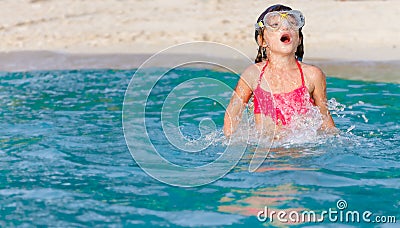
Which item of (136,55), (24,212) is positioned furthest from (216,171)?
(136,55)

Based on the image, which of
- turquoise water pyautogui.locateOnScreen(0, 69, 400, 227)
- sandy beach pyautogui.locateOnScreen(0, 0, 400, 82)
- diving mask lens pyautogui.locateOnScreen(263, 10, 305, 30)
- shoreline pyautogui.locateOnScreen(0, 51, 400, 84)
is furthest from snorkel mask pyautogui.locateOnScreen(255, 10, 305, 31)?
sandy beach pyautogui.locateOnScreen(0, 0, 400, 82)

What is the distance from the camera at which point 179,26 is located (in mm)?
10758

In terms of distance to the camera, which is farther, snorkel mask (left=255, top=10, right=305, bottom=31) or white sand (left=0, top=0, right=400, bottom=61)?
white sand (left=0, top=0, right=400, bottom=61)

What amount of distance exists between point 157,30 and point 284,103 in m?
6.01

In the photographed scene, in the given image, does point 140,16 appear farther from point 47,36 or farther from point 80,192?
point 80,192

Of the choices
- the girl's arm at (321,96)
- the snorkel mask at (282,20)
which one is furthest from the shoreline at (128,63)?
the snorkel mask at (282,20)

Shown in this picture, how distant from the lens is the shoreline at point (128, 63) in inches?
307

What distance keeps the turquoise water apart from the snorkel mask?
0.74 meters

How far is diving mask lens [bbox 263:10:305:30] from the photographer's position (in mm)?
4680

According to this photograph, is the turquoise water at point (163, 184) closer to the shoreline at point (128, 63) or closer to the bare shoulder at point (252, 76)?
the bare shoulder at point (252, 76)

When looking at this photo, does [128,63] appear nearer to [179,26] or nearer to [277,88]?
[179,26]

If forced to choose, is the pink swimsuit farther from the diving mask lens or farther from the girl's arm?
the diving mask lens

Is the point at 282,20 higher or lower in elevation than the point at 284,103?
higher

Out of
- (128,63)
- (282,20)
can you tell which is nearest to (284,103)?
(282,20)
